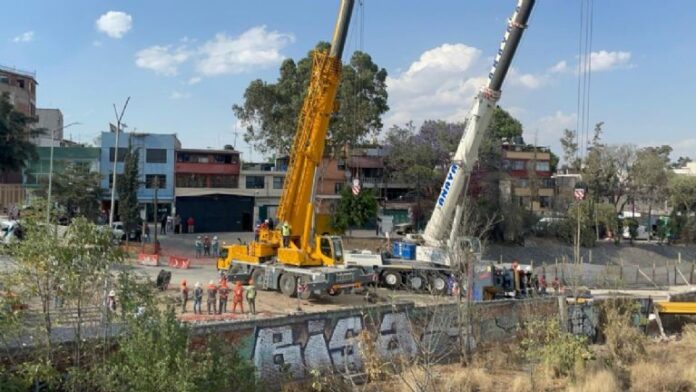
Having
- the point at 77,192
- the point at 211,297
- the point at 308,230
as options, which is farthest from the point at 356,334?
the point at 77,192

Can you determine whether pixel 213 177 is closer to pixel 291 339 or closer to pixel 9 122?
pixel 9 122

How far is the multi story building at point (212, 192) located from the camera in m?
64.4

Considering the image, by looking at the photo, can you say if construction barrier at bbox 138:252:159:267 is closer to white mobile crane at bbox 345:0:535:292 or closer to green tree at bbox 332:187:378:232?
white mobile crane at bbox 345:0:535:292

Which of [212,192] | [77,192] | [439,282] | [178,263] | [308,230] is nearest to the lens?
[308,230]

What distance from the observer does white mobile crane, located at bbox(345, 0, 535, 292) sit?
29.4m

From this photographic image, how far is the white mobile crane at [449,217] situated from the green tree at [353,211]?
16496mm

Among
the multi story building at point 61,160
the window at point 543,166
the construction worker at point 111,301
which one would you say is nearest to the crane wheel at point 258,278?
the construction worker at point 111,301

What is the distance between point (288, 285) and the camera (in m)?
28.8

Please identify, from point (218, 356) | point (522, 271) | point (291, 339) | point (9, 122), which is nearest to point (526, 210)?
point (522, 271)

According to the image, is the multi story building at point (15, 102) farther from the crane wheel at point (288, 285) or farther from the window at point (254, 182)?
the crane wheel at point (288, 285)

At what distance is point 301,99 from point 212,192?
15.1 meters

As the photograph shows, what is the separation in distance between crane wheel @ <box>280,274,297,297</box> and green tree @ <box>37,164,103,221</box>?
78.4ft

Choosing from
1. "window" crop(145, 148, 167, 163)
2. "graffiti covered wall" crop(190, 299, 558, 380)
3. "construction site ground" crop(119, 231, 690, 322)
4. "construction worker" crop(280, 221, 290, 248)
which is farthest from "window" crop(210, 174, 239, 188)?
"graffiti covered wall" crop(190, 299, 558, 380)

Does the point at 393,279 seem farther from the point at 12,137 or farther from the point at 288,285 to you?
the point at 12,137
